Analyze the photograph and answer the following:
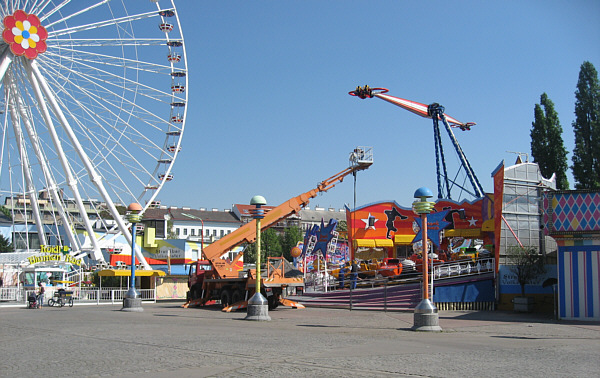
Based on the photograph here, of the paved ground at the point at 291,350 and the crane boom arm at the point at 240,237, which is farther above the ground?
the crane boom arm at the point at 240,237

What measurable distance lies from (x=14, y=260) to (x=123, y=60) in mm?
22456

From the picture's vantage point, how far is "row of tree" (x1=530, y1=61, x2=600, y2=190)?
44250 millimetres

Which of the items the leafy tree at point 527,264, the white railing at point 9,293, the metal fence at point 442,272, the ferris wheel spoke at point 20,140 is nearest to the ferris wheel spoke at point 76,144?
the ferris wheel spoke at point 20,140

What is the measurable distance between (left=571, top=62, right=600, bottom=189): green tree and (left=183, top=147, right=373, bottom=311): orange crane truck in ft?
65.8

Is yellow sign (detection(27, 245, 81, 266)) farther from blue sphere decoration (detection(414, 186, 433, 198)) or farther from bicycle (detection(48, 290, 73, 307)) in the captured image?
blue sphere decoration (detection(414, 186, 433, 198))

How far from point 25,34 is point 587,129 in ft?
132

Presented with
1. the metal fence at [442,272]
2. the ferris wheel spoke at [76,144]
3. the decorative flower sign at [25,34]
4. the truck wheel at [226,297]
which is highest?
the decorative flower sign at [25,34]

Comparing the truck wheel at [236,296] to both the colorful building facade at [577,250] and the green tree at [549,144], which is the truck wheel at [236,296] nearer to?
the colorful building facade at [577,250]

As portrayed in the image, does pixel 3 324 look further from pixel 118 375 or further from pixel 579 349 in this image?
pixel 579 349

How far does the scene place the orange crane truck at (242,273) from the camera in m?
28.2

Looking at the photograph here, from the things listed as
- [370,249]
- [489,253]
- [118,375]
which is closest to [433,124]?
[370,249]

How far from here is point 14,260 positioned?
1965 inches

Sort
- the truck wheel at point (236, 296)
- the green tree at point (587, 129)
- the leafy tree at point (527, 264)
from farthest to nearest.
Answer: the green tree at point (587, 129)
the truck wheel at point (236, 296)
the leafy tree at point (527, 264)

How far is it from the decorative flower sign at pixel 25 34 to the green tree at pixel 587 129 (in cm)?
3866
